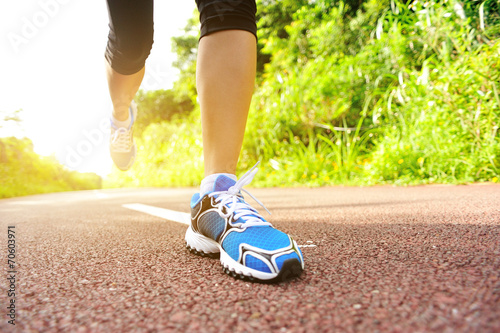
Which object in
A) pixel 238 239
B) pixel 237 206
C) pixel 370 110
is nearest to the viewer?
pixel 238 239

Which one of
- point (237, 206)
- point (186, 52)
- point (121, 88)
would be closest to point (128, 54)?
point (121, 88)

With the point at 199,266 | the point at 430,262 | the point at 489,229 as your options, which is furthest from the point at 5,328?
the point at 489,229

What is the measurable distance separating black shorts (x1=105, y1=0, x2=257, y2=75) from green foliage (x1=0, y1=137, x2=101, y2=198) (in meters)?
4.66

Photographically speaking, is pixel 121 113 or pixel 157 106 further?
pixel 157 106

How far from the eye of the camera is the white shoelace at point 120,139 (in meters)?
2.70

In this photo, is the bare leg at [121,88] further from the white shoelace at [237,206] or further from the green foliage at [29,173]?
the green foliage at [29,173]

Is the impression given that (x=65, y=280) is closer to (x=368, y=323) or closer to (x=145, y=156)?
(x=368, y=323)

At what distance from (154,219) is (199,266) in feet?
4.61

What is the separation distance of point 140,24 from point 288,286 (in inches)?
53.5

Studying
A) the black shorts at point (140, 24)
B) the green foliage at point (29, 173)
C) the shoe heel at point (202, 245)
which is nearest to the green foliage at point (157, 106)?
the green foliage at point (29, 173)

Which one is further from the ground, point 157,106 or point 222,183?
point 157,106

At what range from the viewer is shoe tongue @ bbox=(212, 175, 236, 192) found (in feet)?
4.14

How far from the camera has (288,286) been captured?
88 cm

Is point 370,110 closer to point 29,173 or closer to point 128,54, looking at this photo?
point 128,54
